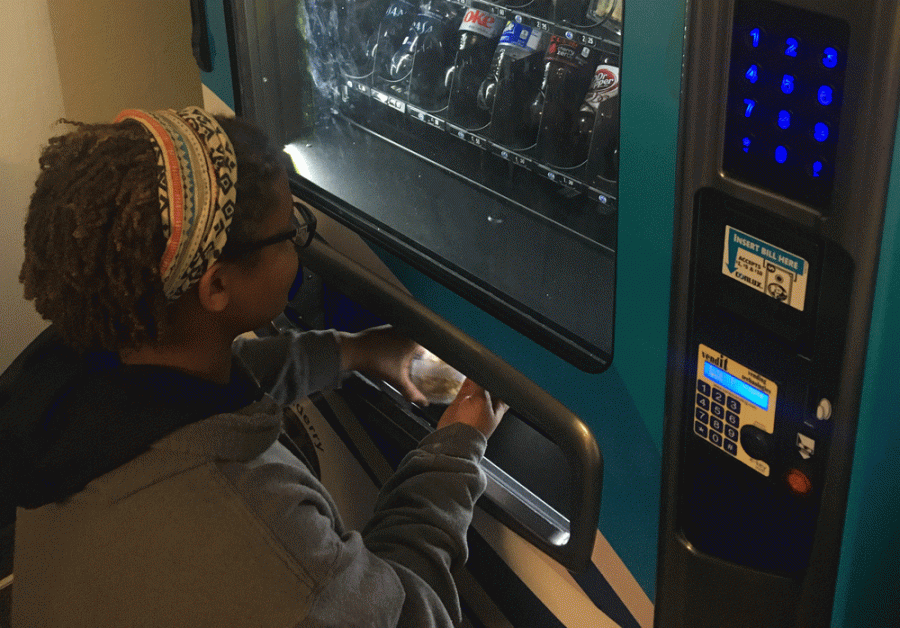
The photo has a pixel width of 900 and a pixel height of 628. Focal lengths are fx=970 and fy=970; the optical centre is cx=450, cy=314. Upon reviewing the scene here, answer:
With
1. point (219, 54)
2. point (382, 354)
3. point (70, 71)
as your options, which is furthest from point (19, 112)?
point (382, 354)

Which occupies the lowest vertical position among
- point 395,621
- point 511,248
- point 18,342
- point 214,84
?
point 18,342

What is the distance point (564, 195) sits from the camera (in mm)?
1622

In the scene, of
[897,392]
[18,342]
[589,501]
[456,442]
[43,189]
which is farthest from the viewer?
[18,342]

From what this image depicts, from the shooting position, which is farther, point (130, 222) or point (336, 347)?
point (336, 347)

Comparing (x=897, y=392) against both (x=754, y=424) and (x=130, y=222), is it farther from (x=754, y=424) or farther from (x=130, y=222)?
(x=130, y=222)

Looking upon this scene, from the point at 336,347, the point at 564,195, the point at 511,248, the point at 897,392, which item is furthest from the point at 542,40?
the point at 897,392

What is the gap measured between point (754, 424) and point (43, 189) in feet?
2.79

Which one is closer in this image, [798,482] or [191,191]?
[798,482]

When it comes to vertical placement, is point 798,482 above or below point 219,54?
below

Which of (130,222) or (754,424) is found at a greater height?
(130,222)

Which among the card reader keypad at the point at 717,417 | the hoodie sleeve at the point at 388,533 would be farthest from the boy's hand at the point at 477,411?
the card reader keypad at the point at 717,417

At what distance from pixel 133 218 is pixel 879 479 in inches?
32.4

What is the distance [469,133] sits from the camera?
167 centimetres

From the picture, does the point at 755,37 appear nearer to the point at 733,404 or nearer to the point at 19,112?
the point at 733,404
